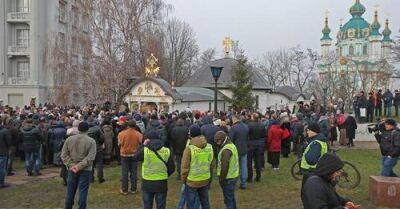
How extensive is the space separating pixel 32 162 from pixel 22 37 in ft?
115

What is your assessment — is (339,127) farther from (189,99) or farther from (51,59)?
(51,59)

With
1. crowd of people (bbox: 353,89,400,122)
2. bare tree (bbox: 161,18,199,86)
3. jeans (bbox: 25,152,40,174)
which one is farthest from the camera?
bare tree (bbox: 161,18,199,86)

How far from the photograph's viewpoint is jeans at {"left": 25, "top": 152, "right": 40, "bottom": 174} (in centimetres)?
1397

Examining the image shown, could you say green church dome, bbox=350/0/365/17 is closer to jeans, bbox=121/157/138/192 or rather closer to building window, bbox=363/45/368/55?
building window, bbox=363/45/368/55

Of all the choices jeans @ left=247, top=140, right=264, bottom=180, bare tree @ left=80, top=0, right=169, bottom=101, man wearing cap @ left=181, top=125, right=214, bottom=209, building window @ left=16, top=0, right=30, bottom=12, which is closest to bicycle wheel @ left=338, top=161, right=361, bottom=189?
jeans @ left=247, top=140, right=264, bottom=180

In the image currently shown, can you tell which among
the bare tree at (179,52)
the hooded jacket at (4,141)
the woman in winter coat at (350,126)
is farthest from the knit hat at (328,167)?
the bare tree at (179,52)

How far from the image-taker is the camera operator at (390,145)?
421 inches

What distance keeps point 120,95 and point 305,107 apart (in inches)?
499

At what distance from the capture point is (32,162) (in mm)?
14086

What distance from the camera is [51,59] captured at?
103 ft

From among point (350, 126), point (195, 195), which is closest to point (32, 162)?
point (195, 195)

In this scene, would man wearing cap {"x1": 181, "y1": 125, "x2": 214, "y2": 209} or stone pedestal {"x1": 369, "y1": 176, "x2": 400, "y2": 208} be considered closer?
man wearing cap {"x1": 181, "y1": 125, "x2": 214, "y2": 209}

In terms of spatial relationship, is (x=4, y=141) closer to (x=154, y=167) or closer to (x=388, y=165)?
(x=154, y=167)

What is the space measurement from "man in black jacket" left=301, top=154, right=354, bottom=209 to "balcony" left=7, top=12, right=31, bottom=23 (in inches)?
1772
